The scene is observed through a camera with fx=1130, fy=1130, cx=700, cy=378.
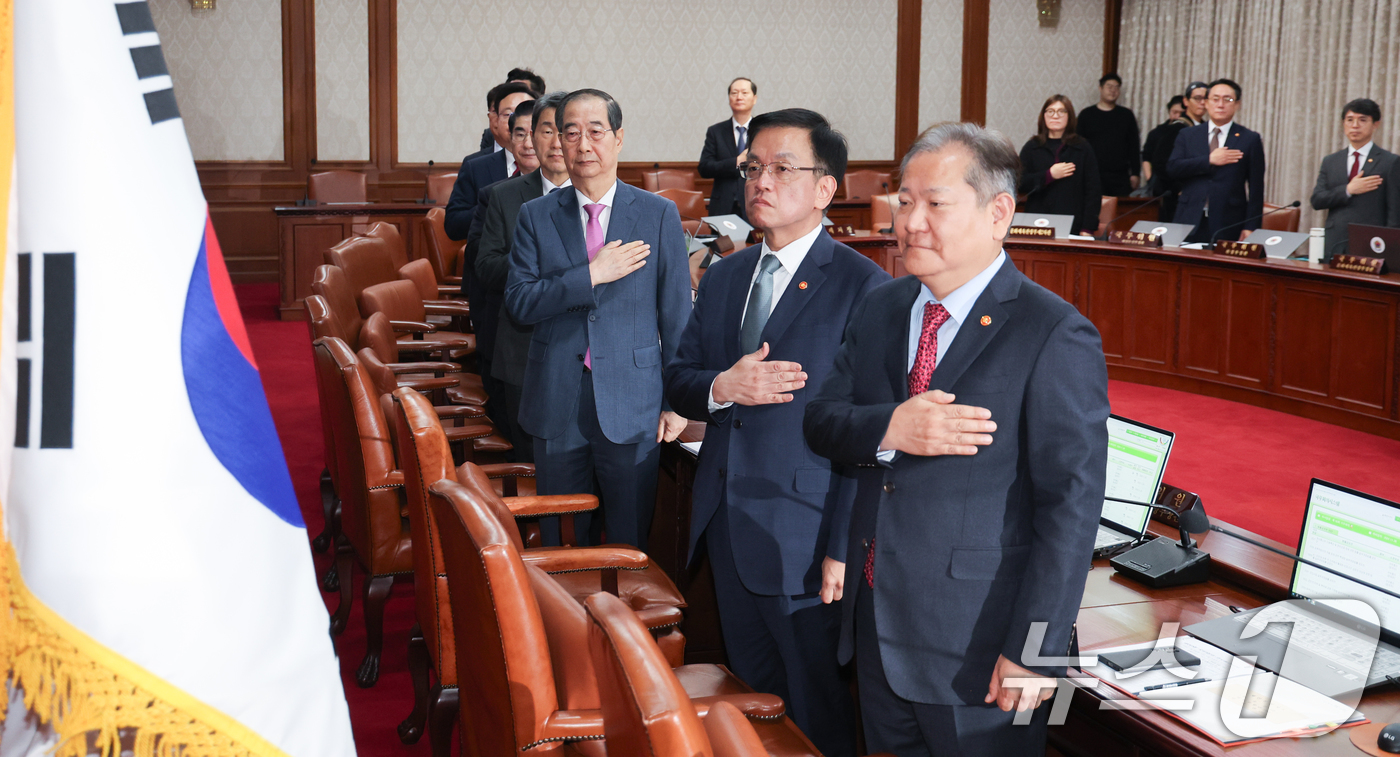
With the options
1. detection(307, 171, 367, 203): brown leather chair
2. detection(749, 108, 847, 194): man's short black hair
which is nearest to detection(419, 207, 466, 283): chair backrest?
detection(307, 171, 367, 203): brown leather chair

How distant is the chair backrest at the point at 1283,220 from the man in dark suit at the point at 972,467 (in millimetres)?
6400

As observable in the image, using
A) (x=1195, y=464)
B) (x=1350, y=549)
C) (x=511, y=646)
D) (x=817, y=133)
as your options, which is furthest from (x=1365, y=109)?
(x=511, y=646)

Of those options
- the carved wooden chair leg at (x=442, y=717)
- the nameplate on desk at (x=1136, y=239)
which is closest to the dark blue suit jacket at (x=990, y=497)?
the carved wooden chair leg at (x=442, y=717)

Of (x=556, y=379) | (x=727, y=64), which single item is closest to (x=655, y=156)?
(x=727, y=64)

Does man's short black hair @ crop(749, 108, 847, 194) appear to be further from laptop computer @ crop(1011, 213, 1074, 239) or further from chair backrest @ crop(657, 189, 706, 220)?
chair backrest @ crop(657, 189, 706, 220)

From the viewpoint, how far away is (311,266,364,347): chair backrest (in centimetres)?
393

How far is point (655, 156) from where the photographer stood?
35.2 ft

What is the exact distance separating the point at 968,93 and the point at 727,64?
2515 mm

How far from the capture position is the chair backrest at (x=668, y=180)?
9.81 meters

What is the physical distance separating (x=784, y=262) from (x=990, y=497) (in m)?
0.77

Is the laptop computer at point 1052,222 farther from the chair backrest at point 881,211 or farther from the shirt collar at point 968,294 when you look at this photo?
the shirt collar at point 968,294

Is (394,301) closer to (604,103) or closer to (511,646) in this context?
(604,103)

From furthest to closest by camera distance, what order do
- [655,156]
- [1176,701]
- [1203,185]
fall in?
[655,156] → [1203,185] → [1176,701]

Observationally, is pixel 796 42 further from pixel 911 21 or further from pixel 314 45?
pixel 314 45
